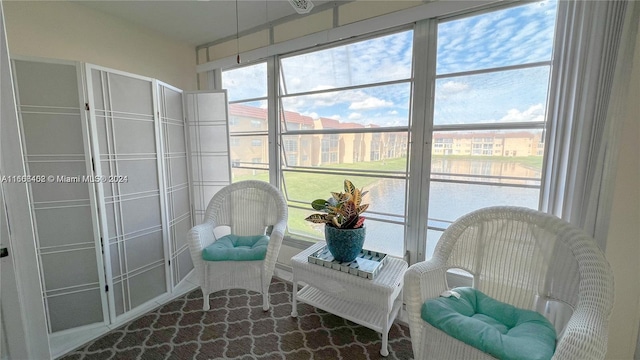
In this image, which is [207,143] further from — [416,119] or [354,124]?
[416,119]

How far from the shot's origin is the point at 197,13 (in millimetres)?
2527

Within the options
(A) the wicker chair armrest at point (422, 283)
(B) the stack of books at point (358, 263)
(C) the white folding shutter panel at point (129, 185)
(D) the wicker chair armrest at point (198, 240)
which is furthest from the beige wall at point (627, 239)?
(C) the white folding shutter panel at point (129, 185)

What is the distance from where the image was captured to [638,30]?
4.17 feet

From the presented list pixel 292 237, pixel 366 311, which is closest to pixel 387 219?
pixel 366 311

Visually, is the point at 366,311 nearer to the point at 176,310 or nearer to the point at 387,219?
the point at 387,219

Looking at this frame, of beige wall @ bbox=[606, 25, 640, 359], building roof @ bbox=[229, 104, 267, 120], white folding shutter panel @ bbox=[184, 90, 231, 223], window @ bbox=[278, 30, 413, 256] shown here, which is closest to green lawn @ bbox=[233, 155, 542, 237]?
window @ bbox=[278, 30, 413, 256]

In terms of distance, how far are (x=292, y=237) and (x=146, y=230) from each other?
4.66ft

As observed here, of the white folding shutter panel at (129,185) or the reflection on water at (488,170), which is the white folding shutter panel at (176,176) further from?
the reflection on water at (488,170)

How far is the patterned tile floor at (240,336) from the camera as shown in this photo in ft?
5.70

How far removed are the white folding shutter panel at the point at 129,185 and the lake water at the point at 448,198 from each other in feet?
6.71

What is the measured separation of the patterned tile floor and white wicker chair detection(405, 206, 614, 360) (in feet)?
1.77

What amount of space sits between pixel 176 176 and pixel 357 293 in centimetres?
215

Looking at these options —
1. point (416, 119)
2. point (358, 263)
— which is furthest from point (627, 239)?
point (358, 263)

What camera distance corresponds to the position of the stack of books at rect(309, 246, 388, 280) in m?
1.73
